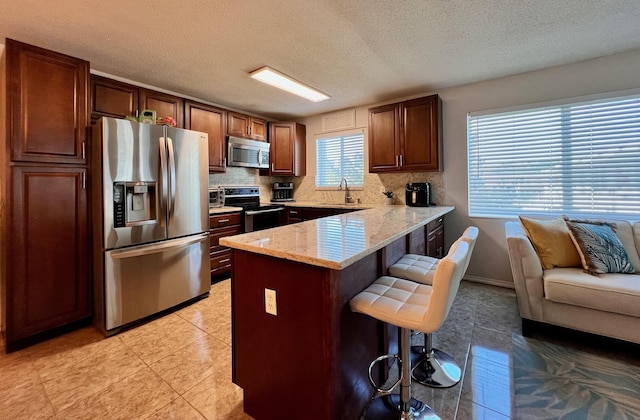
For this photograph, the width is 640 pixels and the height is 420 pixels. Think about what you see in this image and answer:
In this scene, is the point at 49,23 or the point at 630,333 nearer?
the point at 630,333

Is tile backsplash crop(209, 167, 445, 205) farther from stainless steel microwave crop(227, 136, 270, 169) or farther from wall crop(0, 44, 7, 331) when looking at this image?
wall crop(0, 44, 7, 331)

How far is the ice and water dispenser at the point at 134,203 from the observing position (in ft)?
7.54

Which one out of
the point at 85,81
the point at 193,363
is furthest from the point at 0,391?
the point at 85,81

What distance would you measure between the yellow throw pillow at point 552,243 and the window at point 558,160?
80 cm

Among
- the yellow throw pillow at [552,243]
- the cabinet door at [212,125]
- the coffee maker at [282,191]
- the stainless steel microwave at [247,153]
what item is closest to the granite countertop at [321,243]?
the yellow throw pillow at [552,243]

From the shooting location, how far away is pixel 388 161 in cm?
363

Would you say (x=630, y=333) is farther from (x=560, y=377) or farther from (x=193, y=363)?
(x=193, y=363)

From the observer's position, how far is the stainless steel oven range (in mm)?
3746

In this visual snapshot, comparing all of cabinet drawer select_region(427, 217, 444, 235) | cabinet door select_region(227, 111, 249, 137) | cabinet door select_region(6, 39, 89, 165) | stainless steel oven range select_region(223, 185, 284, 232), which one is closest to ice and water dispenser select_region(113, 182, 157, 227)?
cabinet door select_region(6, 39, 89, 165)

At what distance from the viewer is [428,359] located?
1.76 m

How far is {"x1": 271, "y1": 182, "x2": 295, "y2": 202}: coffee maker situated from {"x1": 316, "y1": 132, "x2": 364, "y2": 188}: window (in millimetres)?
549

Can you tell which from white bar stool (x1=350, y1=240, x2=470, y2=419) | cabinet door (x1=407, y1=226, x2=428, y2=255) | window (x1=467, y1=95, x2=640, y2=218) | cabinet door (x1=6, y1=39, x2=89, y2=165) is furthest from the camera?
window (x1=467, y1=95, x2=640, y2=218)

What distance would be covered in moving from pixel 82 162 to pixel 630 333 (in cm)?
439

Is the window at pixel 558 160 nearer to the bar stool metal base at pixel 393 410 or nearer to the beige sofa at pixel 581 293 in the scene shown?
the beige sofa at pixel 581 293
